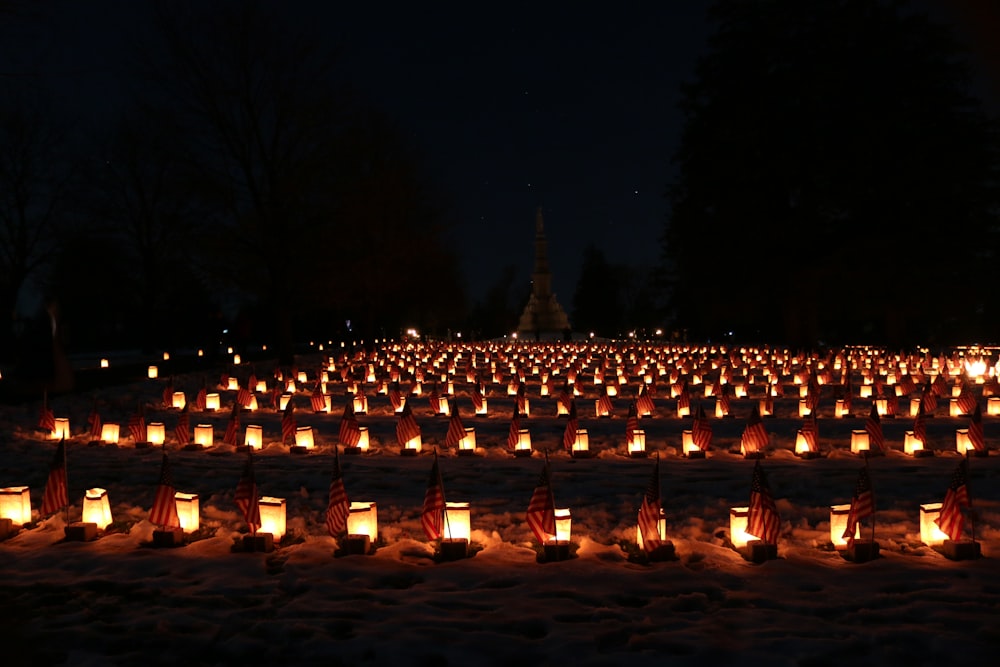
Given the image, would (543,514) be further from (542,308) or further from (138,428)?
(542,308)

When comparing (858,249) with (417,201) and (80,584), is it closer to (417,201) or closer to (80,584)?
(417,201)

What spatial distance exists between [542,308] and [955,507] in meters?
87.7

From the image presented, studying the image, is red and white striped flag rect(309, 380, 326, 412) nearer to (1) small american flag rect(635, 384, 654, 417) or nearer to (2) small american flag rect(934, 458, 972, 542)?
(1) small american flag rect(635, 384, 654, 417)

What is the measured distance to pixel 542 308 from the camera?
95.6m

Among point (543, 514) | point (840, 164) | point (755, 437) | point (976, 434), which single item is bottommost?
point (543, 514)

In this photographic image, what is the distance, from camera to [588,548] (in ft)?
26.7

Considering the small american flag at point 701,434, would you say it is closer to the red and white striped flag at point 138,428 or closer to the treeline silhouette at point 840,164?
the red and white striped flag at point 138,428

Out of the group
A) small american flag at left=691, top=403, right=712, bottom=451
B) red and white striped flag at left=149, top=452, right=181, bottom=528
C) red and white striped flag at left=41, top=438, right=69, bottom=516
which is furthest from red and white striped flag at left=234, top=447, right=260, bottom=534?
small american flag at left=691, top=403, right=712, bottom=451

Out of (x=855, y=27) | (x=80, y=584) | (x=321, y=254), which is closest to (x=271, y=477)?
(x=80, y=584)

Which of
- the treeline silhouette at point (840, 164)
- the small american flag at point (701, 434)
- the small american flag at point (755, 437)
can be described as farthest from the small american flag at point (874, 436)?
the treeline silhouette at point (840, 164)

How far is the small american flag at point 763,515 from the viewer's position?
7934 mm

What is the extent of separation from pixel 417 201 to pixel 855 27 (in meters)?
23.4

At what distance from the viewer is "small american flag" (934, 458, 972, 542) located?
26.2ft

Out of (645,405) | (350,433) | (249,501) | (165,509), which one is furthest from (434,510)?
(645,405)
